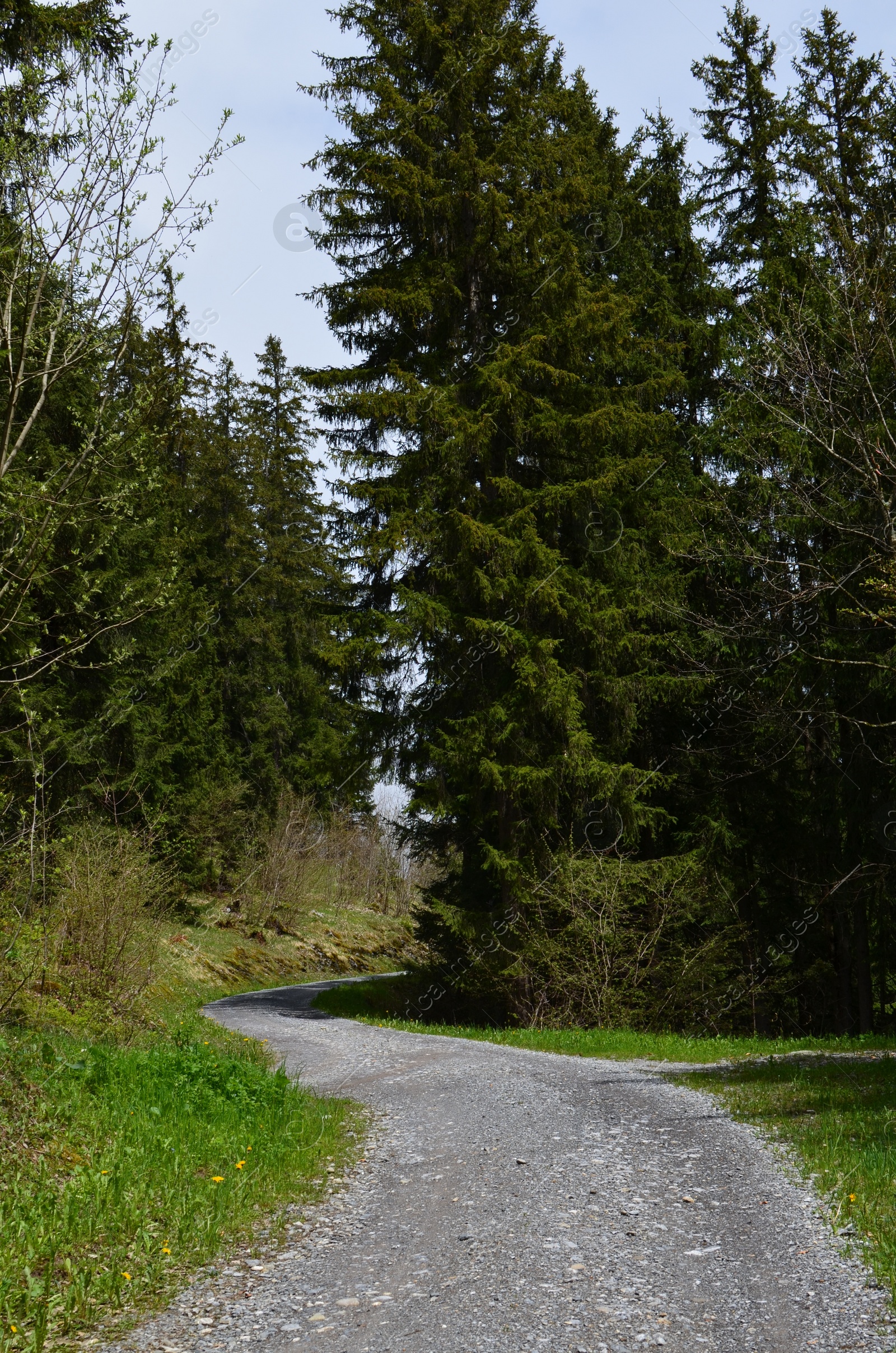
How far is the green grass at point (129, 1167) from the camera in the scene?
420cm

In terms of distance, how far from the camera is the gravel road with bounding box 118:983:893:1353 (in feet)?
12.4

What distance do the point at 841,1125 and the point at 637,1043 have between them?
518cm

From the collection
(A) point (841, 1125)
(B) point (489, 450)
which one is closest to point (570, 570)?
(B) point (489, 450)

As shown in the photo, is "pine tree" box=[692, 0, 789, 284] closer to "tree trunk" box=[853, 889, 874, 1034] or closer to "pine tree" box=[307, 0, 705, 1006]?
"pine tree" box=[307, 0, 705, 1006]

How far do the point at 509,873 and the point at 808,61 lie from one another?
17.2 m

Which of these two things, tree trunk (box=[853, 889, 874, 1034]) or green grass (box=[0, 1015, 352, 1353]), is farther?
tree trunk (box=[853, 889, 874, 1034])

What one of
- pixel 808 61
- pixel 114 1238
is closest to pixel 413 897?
pixel 808 61

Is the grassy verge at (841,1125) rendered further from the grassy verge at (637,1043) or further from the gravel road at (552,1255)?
the grassy verge at (637,1043)

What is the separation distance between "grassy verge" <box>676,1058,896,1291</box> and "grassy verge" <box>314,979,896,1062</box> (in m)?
1.26

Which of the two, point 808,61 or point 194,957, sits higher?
point 808,61

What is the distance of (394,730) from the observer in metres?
16.1

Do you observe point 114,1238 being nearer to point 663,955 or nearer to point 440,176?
point 663,955

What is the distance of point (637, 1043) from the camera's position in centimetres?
1212

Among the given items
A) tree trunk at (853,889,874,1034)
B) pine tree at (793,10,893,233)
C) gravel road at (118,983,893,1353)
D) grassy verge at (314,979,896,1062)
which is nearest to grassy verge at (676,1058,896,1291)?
gravel road at (118,983,893,1353)
